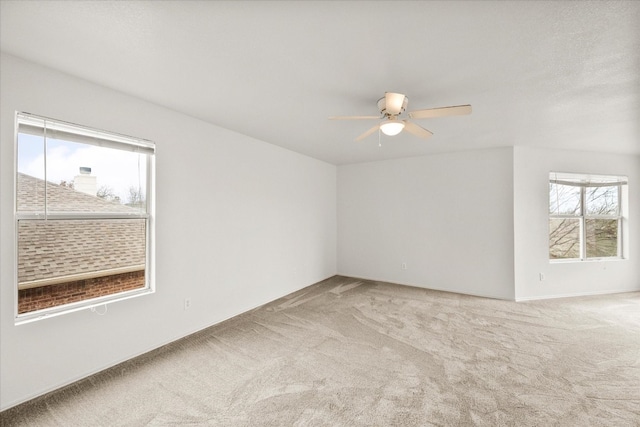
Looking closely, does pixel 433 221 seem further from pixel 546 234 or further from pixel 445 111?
pixel 445 111

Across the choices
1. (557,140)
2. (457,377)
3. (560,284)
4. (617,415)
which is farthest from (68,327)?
(560,284)

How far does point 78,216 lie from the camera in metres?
2.23

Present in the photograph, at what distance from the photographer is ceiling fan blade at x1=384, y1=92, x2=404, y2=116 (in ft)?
6.81

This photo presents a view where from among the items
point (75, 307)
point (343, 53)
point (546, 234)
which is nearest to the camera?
point (343, 53)

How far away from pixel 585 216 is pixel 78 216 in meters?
7.25

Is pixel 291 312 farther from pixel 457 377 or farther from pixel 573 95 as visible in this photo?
pixel 573 95

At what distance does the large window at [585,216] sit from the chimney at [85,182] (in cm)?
643

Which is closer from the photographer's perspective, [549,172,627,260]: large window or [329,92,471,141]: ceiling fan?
[329,92,471,141]: ceiling fan

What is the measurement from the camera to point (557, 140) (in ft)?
13.2

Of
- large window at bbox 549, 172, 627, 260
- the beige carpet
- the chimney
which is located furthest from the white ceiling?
the beige carpet

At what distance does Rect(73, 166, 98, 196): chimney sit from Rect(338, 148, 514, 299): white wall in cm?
439

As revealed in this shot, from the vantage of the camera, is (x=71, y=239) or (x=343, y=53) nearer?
(x=343, y=53)

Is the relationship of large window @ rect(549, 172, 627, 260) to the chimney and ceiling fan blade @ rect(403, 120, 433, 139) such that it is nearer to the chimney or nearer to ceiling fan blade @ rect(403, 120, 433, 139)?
ceiling fan blade @ rect(403, 120, 433, 139)

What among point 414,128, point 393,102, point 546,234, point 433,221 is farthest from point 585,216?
point 393,102
